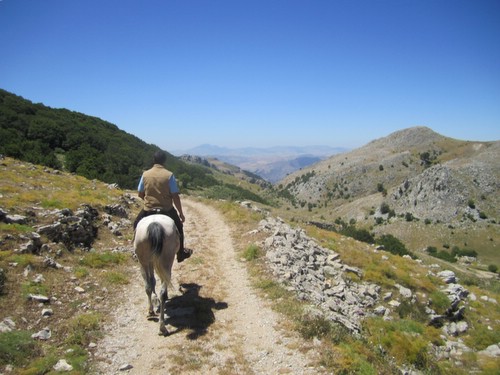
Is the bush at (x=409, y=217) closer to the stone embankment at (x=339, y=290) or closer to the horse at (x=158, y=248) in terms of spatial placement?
the stone embankment at (x=339, y=290)

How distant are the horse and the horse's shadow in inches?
33.1

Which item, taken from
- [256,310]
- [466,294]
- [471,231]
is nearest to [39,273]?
[256,310]

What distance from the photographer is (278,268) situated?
597 inches

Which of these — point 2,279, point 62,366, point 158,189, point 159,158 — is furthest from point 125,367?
point 159,158

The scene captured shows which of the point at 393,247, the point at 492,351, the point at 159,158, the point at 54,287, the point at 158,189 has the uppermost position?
the point at 159,158

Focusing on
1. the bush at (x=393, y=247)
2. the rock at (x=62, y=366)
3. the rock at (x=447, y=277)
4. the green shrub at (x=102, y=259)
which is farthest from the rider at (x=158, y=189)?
the bush at (x=393, y=247)

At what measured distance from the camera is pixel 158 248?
9414 millimetres

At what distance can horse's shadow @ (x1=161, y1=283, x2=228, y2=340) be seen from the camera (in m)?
9.73

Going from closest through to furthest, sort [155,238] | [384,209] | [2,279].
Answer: [155,238] < [2,279] < [384,209]

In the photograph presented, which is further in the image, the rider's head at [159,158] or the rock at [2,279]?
the rider's head at [159,158]

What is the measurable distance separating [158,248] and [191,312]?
2.90 m

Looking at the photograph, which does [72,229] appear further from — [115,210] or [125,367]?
[125,367]

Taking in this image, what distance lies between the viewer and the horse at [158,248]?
9.39m

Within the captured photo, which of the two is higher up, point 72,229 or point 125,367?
point 72,229
